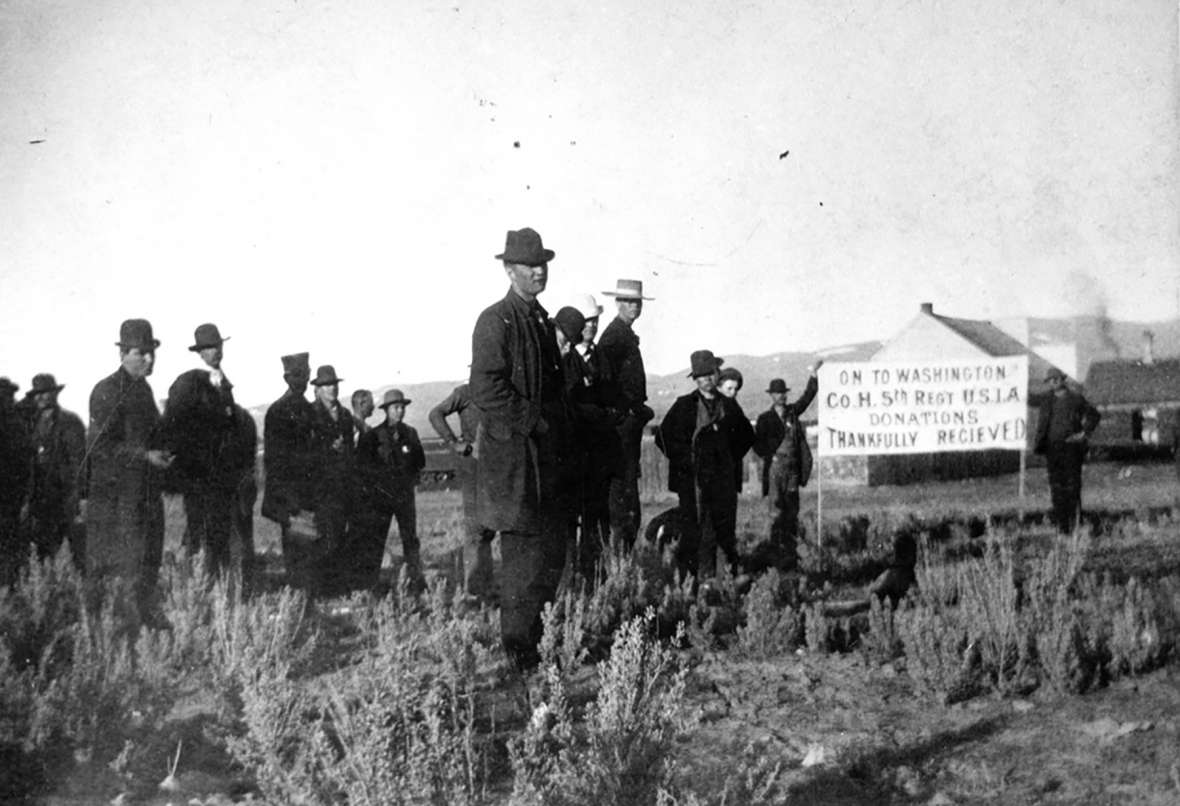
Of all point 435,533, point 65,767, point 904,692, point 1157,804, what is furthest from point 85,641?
point 435,533

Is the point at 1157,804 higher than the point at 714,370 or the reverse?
the reverse

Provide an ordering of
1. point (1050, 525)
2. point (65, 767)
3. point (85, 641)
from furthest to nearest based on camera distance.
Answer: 1. point (1050, 525)
2. point (85, 641)
3. point (65, 767)

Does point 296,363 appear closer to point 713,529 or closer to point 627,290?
point 627,290

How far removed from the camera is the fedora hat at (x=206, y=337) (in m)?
6.75

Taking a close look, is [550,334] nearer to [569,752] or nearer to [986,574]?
[569,752]

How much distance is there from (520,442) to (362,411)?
133 inches

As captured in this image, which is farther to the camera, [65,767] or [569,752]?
[65,767]

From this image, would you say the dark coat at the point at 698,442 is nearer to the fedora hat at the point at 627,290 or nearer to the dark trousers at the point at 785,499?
the fedora hat at the point at 627,290

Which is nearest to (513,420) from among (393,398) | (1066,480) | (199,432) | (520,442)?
(520,442)

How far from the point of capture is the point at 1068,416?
10.7 meters

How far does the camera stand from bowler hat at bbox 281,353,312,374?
24.0 ft

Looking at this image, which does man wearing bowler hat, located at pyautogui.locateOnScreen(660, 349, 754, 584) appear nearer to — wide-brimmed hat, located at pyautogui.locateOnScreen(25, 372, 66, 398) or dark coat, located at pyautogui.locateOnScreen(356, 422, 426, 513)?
dark coat, located at pyautogui.locateOnScreen(356, 422, 426, 513)

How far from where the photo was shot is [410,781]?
3.21 m

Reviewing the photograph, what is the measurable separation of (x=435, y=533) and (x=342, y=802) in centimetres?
892
